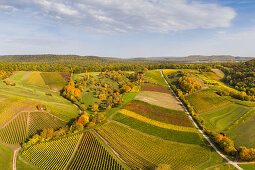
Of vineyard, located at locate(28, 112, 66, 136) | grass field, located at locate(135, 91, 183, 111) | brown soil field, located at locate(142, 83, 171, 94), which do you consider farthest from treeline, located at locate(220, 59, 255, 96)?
vineyard, located at locate(28, 112, 66, 136)

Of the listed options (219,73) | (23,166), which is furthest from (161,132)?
(219,73)

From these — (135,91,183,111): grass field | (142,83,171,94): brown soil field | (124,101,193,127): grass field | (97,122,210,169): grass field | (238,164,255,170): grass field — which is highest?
(142,83,171,94): brown soil field

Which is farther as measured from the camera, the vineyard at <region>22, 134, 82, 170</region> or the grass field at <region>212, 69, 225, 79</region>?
the grass field at <region>212, 69, 225, 79</region>

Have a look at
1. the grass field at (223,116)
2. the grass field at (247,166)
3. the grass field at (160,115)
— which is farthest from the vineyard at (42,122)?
the grass field at (223,116)

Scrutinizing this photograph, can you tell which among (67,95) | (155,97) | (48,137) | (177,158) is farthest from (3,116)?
(155,97)

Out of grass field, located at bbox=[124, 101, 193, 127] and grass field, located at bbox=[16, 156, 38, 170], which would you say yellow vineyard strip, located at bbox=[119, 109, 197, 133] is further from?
grass field, located at bbox=[16, 156, 38, 170]
